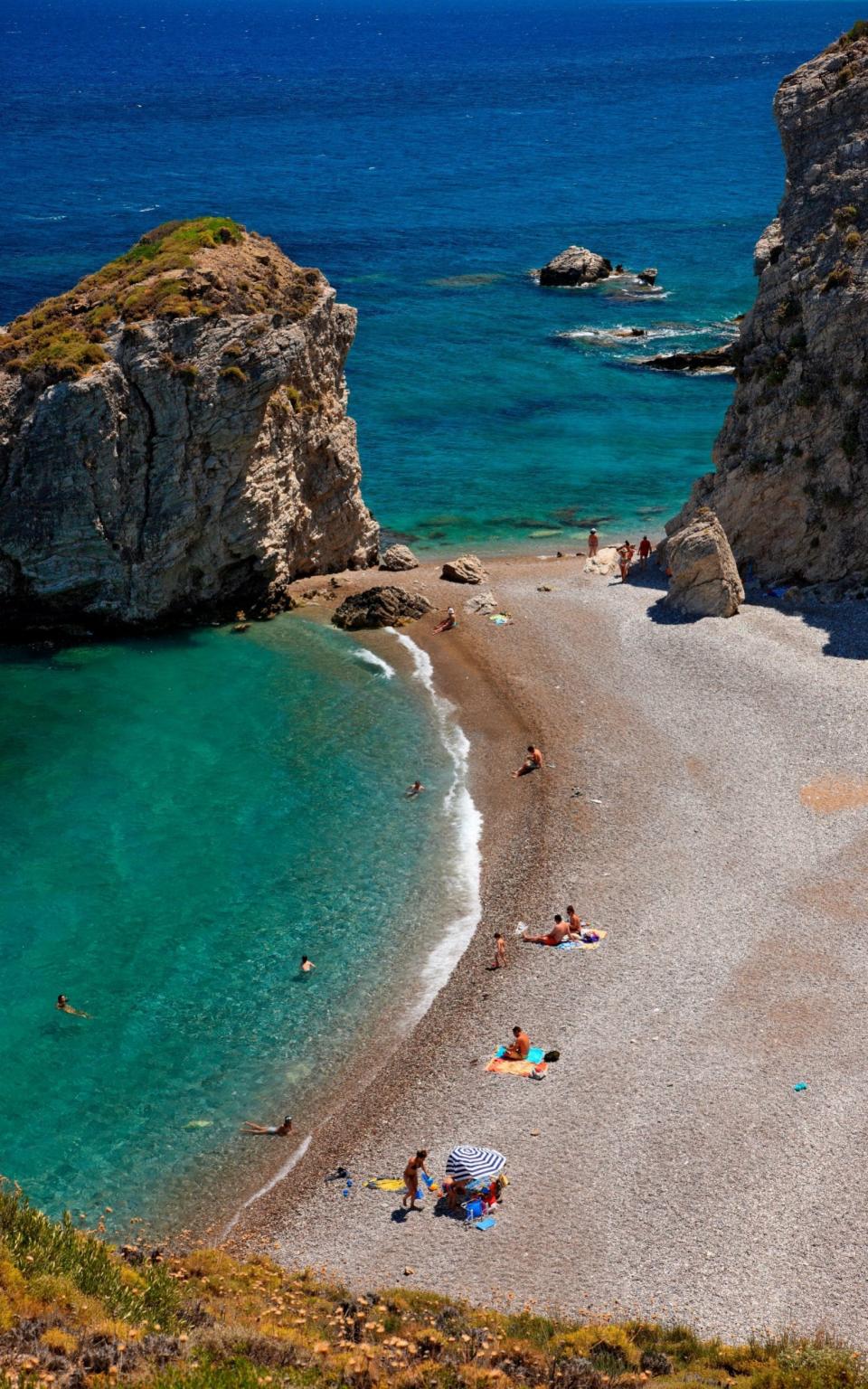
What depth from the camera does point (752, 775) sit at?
4328 cm

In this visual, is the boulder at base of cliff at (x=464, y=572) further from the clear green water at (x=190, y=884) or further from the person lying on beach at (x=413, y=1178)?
the person lying on beach at (x=413, y=1178)

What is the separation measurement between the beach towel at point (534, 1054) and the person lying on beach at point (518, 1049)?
82 millimetres

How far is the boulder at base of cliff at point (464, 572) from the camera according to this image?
193 ft

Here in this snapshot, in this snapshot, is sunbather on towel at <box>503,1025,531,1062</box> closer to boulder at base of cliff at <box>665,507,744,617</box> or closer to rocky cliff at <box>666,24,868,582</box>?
boulder at base of cliff at <box>665,507,744,617</box>

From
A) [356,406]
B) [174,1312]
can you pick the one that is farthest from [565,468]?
[174,1312]

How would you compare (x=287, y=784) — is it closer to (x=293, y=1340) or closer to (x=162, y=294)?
(x=162, y=294)

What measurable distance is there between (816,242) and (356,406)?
33680 millimetres

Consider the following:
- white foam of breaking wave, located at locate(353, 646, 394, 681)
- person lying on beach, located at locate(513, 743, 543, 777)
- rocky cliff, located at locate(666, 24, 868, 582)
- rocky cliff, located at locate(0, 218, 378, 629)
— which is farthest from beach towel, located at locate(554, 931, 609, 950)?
rocky cliff, located at locate(0, 218, 378, 629)

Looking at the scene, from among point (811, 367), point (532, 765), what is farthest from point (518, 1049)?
point (811, 367)

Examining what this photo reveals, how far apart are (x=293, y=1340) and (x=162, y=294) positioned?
4090 cm

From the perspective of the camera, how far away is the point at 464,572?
193ft

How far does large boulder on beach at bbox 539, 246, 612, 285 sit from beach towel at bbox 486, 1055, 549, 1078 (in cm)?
8605

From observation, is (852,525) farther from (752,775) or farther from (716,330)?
(716,330)

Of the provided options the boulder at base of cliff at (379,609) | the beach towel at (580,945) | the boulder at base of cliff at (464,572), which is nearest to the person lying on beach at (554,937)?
the beach towel at (580,945)
